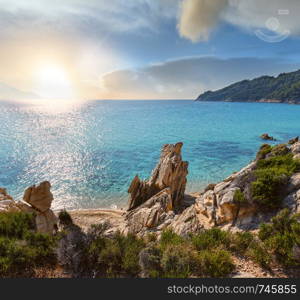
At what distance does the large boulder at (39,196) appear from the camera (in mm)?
12611

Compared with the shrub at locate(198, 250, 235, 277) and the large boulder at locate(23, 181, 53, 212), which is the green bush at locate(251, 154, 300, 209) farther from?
the large boulder at locate(23, 181, 53, 212)

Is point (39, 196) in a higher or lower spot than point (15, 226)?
higher

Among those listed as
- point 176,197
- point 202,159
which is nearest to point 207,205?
point 176,197

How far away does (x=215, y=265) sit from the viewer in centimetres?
531

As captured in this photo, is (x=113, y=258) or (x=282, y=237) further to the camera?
(x=282, y=237)

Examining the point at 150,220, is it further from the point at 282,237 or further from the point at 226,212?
the point at 282,237

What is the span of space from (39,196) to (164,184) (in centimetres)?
1141

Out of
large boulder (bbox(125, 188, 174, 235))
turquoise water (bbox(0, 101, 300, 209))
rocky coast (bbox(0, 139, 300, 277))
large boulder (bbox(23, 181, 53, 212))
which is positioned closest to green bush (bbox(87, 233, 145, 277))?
rocky coast (bbox(0, 139, 300, 277))

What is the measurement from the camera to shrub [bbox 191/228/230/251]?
6.37 m

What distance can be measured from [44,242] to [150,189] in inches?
518

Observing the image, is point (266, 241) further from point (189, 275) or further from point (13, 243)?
point (13, 243)

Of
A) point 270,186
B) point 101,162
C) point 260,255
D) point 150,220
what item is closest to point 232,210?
point 270,186

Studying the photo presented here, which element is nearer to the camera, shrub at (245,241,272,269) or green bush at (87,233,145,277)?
green bush at (87,233,145,277)

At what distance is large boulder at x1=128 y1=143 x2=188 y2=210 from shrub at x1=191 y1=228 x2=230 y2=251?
1096 centimetres
